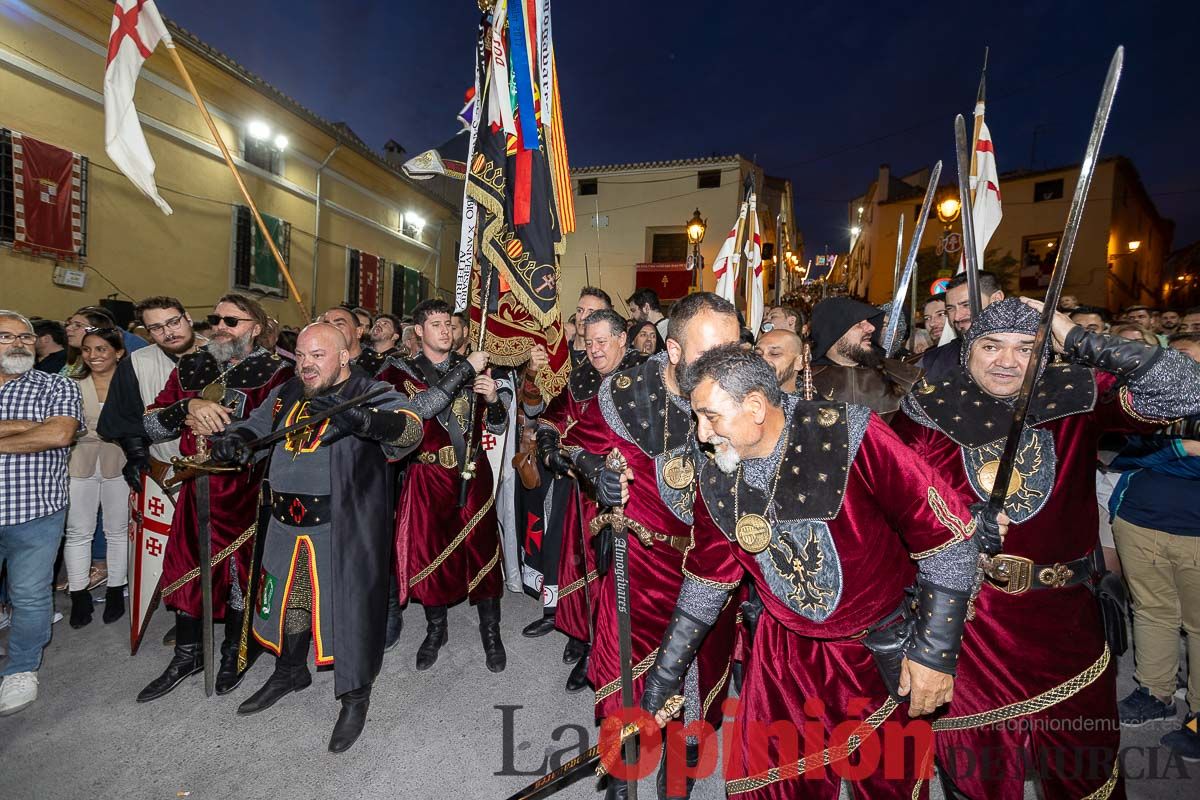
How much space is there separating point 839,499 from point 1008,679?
126cm

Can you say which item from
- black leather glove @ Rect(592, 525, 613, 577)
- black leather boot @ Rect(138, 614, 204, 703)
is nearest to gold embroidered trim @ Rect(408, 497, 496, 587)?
black leather boot @ Rect(138, 614, 204, 703)

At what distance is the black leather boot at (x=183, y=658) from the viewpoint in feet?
11.8

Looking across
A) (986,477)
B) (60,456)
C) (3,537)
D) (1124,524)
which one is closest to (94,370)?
(60,456)

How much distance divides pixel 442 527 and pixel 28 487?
2459 millimetres

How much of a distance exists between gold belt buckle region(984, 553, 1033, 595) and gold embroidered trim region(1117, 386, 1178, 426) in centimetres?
65

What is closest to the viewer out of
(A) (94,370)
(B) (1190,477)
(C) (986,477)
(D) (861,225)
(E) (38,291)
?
(C) (986,477)

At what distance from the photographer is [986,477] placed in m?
2.24

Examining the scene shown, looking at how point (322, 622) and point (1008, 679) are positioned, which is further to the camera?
point (322, 622)

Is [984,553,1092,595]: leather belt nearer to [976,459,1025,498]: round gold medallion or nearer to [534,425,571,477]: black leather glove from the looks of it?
[976,459,1025,498]: round gold medallion

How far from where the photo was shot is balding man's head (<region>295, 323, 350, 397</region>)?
10.7 feet

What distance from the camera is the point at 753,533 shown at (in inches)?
76.4

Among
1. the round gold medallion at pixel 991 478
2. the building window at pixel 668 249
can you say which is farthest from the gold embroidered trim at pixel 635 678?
the building window at pixel 668 249

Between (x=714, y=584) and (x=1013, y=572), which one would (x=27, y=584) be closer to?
(x=714, y=584)

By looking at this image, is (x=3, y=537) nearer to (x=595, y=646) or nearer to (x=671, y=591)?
(x=595, y=646)
